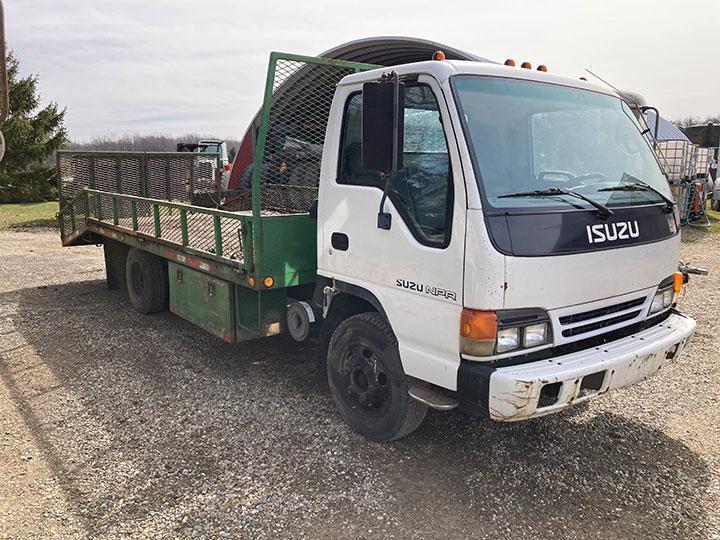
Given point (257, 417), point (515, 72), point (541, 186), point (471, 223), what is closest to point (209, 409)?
point (257, 417)

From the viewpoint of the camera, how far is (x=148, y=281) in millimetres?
6844

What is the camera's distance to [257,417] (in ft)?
14.4

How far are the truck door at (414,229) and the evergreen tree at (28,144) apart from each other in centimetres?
2197

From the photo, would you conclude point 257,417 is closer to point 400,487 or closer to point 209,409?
point 209,409

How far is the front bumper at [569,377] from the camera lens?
115 inches

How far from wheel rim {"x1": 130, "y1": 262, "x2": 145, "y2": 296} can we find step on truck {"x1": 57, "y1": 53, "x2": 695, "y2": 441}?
2653 millimetres

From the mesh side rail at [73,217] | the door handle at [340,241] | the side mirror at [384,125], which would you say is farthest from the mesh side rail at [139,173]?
the side mirror at [384,125]

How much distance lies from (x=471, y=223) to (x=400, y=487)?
1.61 m

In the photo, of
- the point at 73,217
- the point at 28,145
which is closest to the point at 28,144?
Result: the point at 28,145

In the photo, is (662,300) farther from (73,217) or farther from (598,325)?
(73,217)

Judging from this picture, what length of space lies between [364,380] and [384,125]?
1.70m

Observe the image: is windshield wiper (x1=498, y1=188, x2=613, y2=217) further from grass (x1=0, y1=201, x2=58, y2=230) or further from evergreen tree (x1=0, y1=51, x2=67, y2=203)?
evergreen tree (x1=0, y1=51, x2=67, y2=203)

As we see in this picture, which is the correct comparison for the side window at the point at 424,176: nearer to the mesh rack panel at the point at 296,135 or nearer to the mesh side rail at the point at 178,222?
the mesh rack panel at the point at 296,135

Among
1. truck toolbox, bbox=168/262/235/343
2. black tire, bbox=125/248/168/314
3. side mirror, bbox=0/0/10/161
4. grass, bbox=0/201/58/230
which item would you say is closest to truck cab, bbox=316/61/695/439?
truck toolbox, bbox=168/262/235/343
